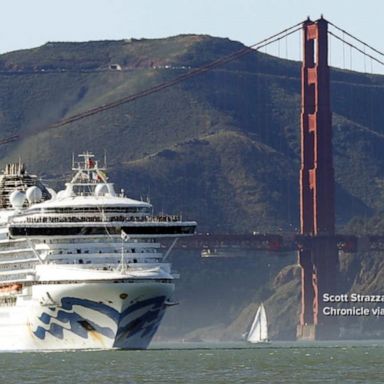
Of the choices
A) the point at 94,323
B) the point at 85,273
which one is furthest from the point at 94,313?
the point at 85,273

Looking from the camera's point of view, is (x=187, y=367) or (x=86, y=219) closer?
(x=187, y=367)

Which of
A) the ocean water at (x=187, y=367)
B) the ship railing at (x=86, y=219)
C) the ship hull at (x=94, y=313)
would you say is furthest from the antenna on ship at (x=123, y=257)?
the ocean water at (x=187, y=367)

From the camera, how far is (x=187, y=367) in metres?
128

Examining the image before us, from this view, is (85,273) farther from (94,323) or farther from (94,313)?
(94,323)

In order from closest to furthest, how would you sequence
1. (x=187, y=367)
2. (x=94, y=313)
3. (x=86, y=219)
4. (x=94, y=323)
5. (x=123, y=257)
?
(x=187, y=367) → (x=94, y=313) → (x=94, y=323) → (x=123, y=257) → (x=86, y=219)

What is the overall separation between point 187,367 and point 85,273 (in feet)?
64.5

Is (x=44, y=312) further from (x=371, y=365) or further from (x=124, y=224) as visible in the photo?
(x=371, y=365)

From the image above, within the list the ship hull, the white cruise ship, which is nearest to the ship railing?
the white cruise ship

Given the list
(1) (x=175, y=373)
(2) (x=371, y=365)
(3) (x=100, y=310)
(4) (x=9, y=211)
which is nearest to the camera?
(1) (x=175, y=373)

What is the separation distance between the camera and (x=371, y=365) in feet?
429

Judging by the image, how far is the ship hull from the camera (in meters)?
144

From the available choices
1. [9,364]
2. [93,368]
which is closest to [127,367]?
[93,368]

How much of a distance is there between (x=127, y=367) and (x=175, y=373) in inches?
219

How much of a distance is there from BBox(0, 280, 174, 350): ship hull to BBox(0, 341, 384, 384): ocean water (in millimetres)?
1211
